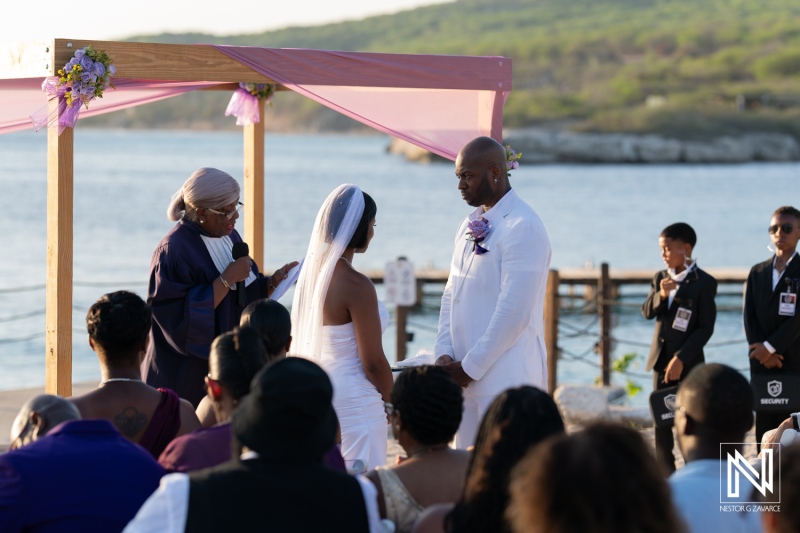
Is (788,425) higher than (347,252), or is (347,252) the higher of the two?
Result: (347,252)

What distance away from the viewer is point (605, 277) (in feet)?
37.1

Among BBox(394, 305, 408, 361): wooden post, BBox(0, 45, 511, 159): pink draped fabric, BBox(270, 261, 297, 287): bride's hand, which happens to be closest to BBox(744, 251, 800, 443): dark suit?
BBox(0, 45, 511, 159): pink draped fabric

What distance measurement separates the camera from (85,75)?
4.87m

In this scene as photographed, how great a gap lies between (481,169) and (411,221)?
137ft

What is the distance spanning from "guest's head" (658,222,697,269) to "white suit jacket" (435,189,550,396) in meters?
1.85

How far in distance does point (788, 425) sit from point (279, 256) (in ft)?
98.8

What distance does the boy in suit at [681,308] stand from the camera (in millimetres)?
6367

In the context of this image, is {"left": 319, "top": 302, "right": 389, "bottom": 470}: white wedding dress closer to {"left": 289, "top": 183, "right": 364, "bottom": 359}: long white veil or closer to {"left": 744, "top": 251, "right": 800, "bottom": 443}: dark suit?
{"left": 289, "top": 183, "right": 364, "bottom": 359}: long white veil

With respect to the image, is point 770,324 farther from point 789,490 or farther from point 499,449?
point 789,490

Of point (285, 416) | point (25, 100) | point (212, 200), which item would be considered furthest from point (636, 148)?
point (285, 416)

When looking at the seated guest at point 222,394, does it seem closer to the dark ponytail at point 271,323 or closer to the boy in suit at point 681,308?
the dark ponytail at point 271,323

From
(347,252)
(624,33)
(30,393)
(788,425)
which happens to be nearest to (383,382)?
(347,252)

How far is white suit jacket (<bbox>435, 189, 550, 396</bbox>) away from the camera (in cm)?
464

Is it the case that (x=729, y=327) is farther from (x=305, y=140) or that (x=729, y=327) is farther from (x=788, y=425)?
(x=305, y=140)
